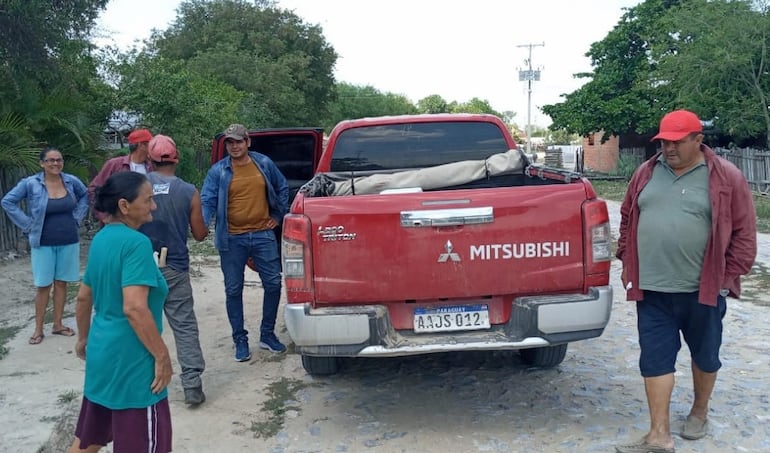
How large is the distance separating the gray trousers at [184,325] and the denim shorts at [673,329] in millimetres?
3035

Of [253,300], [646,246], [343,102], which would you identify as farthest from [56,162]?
[343,102]

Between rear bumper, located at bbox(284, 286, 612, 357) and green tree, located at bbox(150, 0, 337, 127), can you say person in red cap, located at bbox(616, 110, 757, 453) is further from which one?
green tree, located at bbox(150, 0, 337, 127)

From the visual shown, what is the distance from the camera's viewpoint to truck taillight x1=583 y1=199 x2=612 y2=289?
4.51m

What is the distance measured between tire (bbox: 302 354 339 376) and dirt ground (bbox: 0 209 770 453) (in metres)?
0.11

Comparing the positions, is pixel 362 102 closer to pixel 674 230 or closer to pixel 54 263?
pixel 54 263

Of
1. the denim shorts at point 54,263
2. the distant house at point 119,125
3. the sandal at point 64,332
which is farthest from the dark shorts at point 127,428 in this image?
the distant house at point 119,125

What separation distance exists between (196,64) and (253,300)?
25601 mm

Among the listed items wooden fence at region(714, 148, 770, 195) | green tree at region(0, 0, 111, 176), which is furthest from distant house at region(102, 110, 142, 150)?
wooden fence at region(714, 148, 770, 195)

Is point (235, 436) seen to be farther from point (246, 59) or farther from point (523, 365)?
point (246, 59)

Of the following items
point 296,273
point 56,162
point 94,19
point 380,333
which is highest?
point 94,19

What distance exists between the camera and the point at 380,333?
4473mm

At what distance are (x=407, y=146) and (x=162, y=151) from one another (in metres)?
2.21

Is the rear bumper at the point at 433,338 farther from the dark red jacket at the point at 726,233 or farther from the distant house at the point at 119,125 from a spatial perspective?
the distant house at the point at 119,125

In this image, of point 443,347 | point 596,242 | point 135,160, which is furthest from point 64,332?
point 596,242
